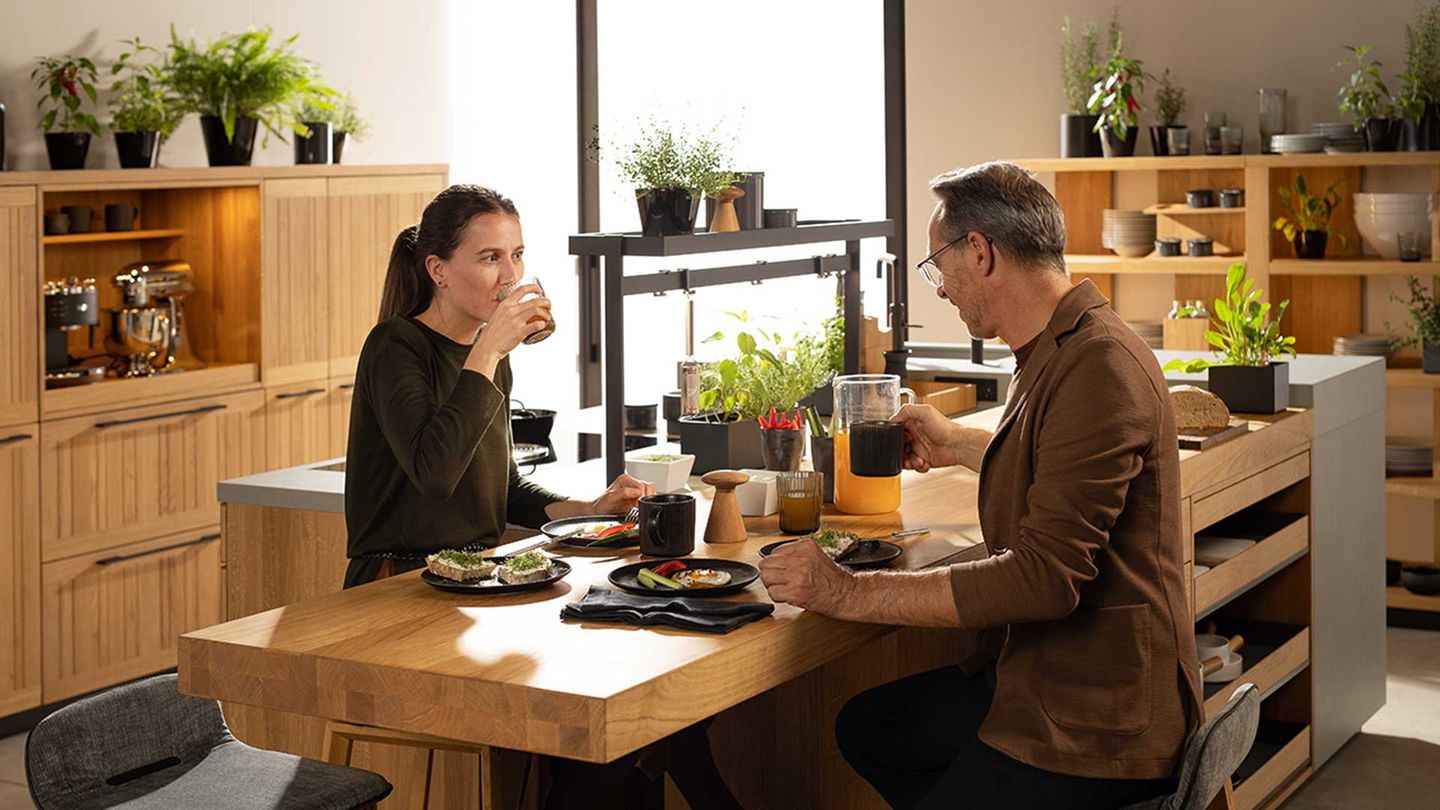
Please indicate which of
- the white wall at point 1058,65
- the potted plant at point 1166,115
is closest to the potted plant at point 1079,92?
the white wall at point 1058,65

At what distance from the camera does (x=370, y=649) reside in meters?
2.38

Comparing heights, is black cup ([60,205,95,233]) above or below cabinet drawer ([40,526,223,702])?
above

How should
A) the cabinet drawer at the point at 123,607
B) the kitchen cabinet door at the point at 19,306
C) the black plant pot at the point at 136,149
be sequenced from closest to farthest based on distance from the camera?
the kitchen cabinet door at the point at 19,306 → the cabinet drawer at the point at 123,607 → the black plant pot at the point at 136,149

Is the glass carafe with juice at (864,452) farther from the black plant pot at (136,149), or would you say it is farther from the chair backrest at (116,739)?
the black plant pot at (136,149)

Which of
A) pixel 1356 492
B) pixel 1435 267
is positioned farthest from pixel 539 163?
pixel 1356 492

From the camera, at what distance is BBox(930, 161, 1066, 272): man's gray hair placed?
2.76 meters

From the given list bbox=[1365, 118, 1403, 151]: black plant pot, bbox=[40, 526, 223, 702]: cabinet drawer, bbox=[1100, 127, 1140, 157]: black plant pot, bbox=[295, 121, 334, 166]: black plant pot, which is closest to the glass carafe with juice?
bbox=[40, 526, 223, 702]: cabinet drawer

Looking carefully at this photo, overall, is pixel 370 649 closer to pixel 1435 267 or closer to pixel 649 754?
pixel 649 754

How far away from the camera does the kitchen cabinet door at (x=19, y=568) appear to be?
509cm

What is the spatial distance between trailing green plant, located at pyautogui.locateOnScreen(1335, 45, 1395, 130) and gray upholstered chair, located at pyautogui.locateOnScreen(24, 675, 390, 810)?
498 cm

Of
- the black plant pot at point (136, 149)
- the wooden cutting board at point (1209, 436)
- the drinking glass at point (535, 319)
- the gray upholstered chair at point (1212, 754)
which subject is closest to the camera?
the gray upholstered chair at point (1212, 754)

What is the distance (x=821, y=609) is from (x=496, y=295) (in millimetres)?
988

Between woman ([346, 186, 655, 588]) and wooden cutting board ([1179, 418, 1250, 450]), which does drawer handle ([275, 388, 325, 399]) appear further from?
wooden cutting board ([1179, 418, 1250, 450])

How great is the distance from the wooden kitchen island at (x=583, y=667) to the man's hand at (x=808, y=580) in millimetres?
26
